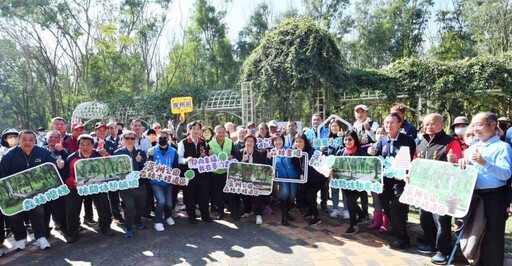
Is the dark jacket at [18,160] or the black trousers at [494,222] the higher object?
the dark jacket at [18,160]

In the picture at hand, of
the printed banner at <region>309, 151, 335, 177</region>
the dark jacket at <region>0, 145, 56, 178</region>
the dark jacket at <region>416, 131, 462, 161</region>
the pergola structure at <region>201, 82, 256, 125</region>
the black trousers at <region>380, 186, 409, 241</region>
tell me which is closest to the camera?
the dark jacket at <region>416, 131, 462, 161</region>

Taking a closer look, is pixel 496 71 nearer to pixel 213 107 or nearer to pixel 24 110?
pixel 213 107

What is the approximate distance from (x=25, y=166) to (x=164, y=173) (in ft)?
6.26

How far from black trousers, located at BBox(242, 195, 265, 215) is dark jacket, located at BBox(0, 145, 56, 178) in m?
3.22

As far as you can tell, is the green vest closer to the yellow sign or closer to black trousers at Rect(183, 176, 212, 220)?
black trousers at Rect(183, 176, 212, 220)

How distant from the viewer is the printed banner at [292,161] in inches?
208

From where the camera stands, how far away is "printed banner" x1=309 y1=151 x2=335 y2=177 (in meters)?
4.97

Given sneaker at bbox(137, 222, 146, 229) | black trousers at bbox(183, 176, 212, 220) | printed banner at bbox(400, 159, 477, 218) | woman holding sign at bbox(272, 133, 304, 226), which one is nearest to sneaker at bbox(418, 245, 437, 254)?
printed banner at bbox(400, 159, 477, 218)

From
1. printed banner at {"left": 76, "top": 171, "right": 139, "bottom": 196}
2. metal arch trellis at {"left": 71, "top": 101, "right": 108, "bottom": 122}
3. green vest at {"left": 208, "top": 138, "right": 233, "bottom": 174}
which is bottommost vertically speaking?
printed banner at {"left": 76, "top": 171, "right": 139, "bottom": 196}

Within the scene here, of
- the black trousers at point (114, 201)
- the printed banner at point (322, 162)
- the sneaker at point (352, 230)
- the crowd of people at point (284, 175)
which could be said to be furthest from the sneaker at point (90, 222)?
the sneaker at point (352, 230)

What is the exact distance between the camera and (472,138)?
383cm

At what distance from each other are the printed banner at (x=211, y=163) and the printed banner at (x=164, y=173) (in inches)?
7.9

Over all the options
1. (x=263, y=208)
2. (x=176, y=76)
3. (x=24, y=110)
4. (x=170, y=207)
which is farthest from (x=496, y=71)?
(x=24, y=110)

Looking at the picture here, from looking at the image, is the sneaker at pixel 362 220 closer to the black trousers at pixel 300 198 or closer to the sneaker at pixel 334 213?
the sneaker at pixel 334 213
